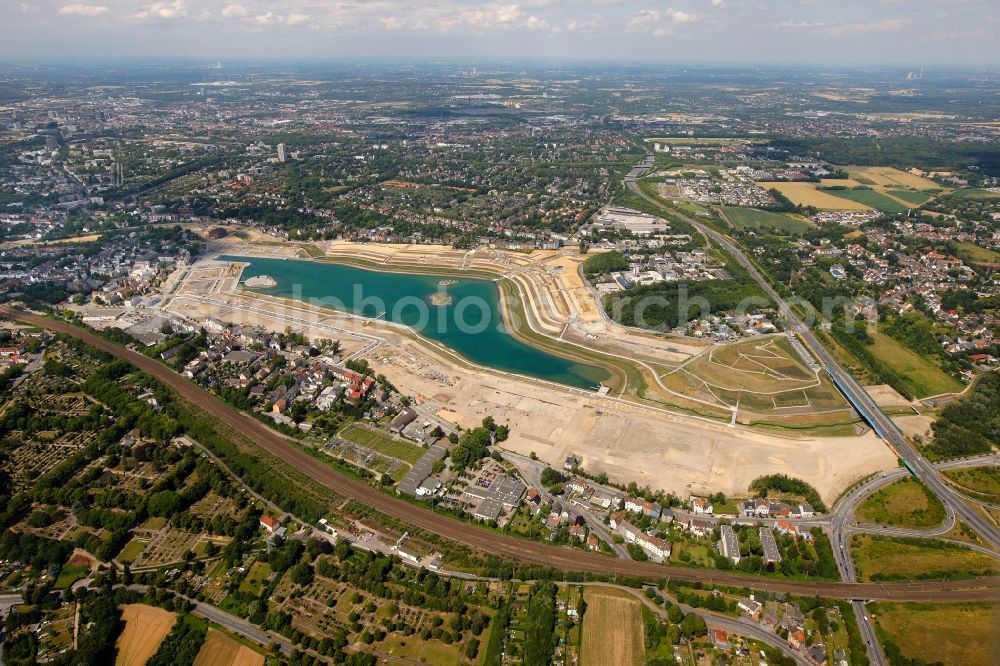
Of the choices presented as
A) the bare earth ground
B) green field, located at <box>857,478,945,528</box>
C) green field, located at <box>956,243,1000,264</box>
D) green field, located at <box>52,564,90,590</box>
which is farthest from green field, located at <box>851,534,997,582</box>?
green field, located at <box>956,243,1000,264</box>

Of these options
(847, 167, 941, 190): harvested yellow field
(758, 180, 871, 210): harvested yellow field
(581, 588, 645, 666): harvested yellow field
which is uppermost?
(847, 167, 941, 190): harvested yellow field

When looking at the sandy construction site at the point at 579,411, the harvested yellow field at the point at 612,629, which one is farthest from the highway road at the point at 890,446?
the harvested yellow field at the point at 612,629

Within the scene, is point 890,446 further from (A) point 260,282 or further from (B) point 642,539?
(A) point 260,282

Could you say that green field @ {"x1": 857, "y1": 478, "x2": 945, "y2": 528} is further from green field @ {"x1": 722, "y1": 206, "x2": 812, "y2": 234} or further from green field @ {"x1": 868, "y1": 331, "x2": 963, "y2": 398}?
green field @ {"x1": 722, "y1": 206, "x2": 812, "y2": 234}

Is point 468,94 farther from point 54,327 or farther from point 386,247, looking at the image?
point 54,327

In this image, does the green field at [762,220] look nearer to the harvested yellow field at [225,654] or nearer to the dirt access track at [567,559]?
the dirt access track at [567,559]

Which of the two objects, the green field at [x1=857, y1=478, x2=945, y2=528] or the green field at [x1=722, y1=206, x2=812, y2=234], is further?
the green field at [x1=722, y1=206, x2=812, y2=234]

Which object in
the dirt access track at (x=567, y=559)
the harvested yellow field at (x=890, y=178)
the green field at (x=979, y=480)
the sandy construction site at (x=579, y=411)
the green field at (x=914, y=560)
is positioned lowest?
the dirt access track at (x=567, y=559)
